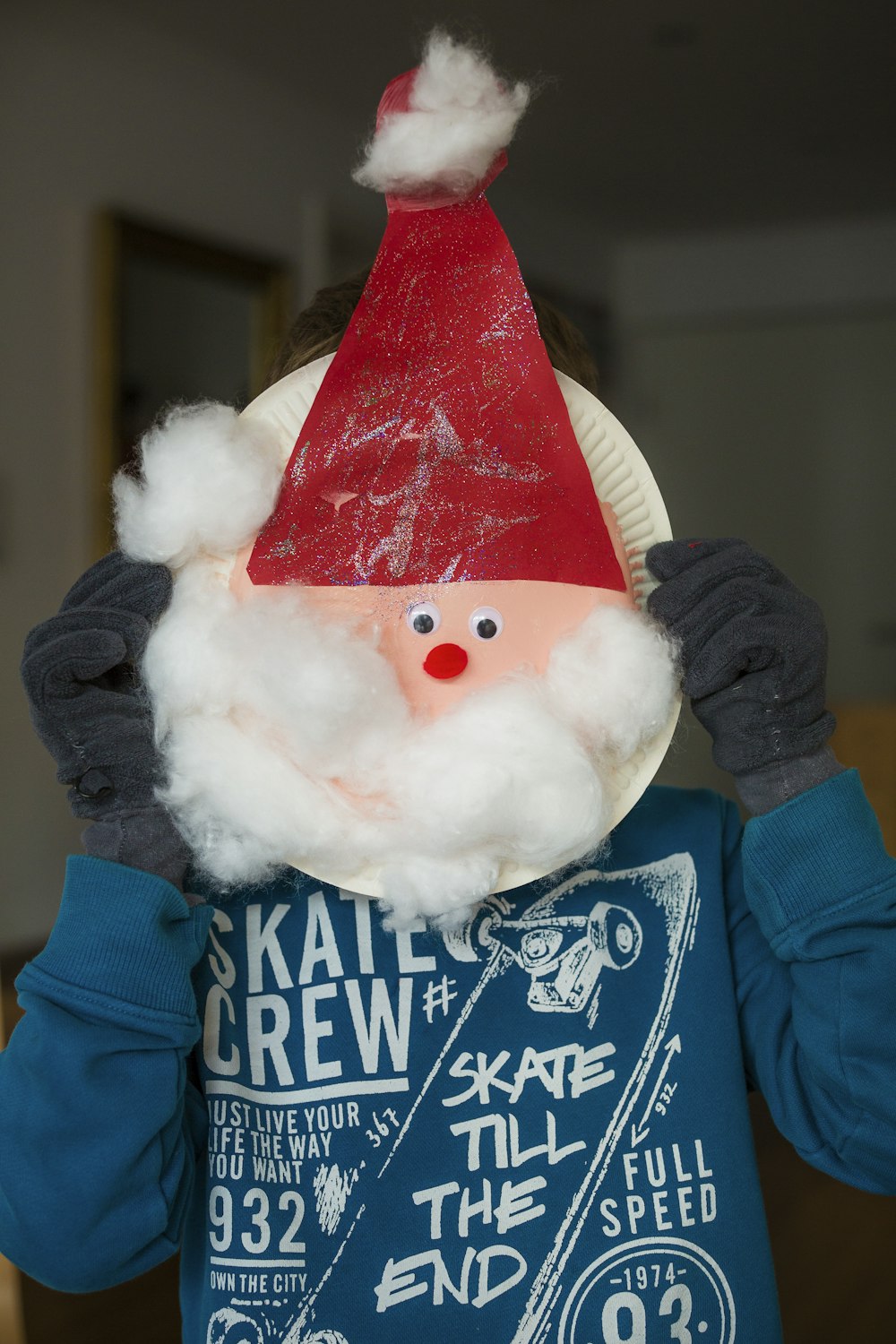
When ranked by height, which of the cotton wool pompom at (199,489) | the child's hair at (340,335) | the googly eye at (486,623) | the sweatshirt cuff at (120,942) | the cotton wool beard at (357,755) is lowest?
the sweatshirt cuff at (120,942)

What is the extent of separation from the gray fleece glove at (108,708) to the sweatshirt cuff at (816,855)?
1.15ft

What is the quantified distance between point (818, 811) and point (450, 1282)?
0.36m

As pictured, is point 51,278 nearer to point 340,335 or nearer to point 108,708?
point 340,335

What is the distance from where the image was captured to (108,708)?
0.68 m

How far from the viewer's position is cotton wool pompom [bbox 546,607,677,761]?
661 millimetres

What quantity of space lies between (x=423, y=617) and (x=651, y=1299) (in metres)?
0.44

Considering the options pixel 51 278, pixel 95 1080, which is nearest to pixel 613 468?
pixel 95 1080

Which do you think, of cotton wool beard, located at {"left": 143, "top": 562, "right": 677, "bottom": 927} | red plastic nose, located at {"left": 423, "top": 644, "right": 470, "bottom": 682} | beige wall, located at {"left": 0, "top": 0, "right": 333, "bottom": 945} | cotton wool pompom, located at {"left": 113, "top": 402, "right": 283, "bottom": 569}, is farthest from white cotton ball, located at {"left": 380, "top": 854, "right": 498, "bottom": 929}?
beige wall, located at {"left": 0, "top": 0, "right": 333, "bottom": 945}

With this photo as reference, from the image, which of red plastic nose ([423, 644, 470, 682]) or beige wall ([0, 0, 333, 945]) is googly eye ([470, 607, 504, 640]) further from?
beige wall ([0, 0, 333, 945])

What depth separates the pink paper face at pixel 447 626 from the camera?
0.66m

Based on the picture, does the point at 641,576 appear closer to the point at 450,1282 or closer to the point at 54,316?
the point at 450,1282

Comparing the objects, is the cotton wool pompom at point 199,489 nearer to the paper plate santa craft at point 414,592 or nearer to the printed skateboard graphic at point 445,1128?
the paper plate santa craft at point 414,592

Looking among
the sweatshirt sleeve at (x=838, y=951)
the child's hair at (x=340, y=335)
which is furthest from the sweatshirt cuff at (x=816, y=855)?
the child's hair at (x=340, y=335)

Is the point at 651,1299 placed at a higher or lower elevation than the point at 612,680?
lower
